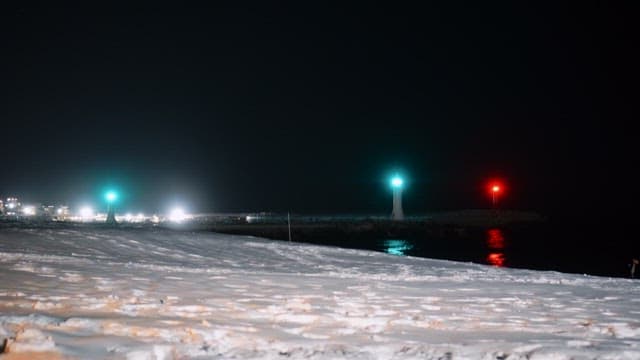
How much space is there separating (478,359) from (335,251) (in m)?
17.2

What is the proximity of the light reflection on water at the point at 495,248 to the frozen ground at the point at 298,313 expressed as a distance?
17827mm

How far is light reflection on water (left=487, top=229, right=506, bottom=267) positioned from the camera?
3428 centimetres

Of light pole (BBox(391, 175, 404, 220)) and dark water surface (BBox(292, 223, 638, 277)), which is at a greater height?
light pole (BBox(391, 175, 404, 220))

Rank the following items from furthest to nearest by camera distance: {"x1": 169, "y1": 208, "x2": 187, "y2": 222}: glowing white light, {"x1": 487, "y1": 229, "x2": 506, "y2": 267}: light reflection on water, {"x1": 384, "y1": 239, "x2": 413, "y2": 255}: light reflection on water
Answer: {"x1": 169, "y1": 208, "x2": 187, "y2": 222}: glowing white light < {"x1": 384, "y1": 239, "x2": 413, "y2": 255}: light reflection on water < {"x1": 487, "y1": 229, "x2": 506, "y2": 267}: light reflection on water

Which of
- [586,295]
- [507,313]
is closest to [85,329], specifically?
[507,313]

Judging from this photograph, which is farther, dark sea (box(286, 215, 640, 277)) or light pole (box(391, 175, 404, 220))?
light pole (box(391, 175, 404, 220))

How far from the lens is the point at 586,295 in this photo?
41.0 feet

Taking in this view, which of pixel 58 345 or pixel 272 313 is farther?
pixel 272 313

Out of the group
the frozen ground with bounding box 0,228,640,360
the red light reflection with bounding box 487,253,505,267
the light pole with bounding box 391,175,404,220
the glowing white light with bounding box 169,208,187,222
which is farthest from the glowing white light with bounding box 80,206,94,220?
the frozen ground with bounding box 0,228,640,360

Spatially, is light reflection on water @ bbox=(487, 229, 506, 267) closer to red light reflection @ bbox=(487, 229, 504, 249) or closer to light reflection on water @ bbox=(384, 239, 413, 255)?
red light reflection @ bbox=(487, 229, 504, 249)

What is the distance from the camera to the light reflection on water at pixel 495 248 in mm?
34281

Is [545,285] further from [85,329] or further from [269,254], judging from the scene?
[85,329]

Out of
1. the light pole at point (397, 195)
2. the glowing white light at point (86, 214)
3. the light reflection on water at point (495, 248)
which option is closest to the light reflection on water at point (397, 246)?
the light reflection on water at point (495, 248)

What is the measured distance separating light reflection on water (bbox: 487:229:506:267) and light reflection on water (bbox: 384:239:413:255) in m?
5.33
